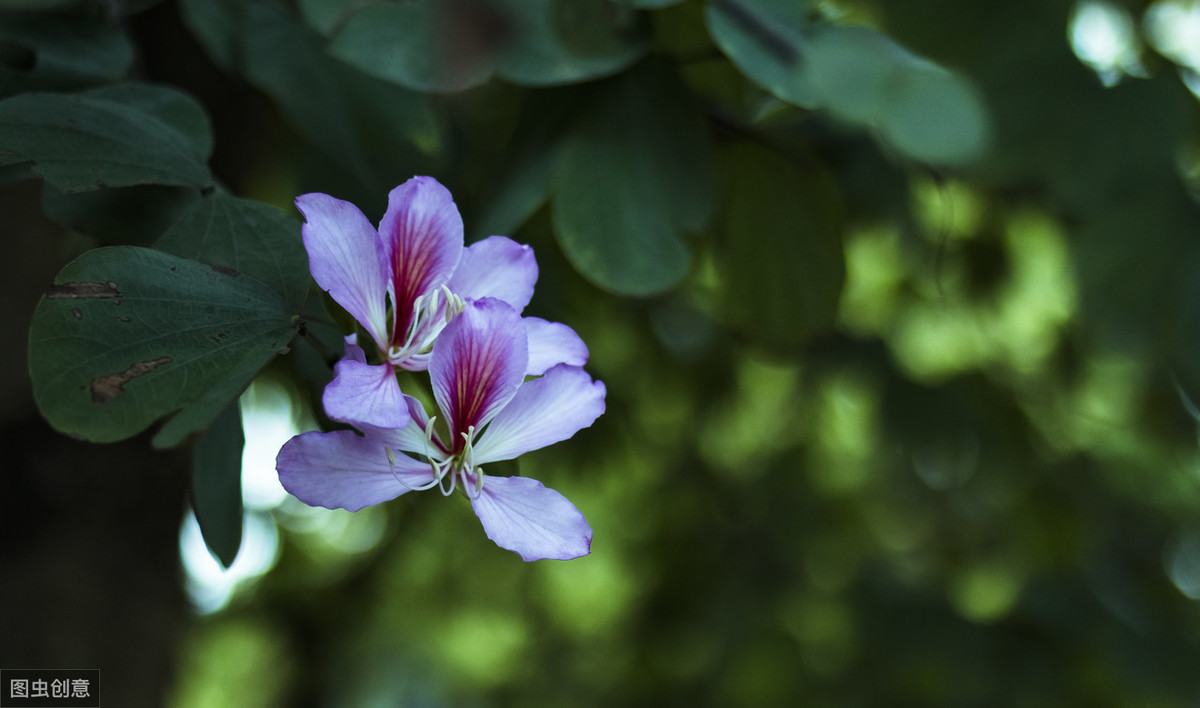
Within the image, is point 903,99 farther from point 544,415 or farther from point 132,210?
point 132,210

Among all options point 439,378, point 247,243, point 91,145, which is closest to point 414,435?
point 439,378

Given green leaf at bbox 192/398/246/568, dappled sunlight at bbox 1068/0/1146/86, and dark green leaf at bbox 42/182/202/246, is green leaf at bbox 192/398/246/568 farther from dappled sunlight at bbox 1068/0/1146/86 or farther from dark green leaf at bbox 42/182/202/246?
dappled sunlight at bbox 1068/0/1146/86

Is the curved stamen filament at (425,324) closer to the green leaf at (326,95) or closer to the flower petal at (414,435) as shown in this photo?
the flower petal at (414,435)

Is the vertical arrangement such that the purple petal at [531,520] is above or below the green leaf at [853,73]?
below

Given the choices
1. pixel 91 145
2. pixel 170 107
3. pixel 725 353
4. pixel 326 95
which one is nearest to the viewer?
pixel 91 145

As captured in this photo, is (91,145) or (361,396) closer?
(361,396)

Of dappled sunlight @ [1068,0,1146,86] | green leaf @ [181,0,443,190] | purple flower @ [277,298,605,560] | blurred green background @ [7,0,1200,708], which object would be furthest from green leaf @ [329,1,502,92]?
dappled sunlight @ [1068,0,1146,86]

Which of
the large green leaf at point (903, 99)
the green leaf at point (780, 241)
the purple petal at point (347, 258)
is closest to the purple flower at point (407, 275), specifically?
the purple petal at point (347, 258)
